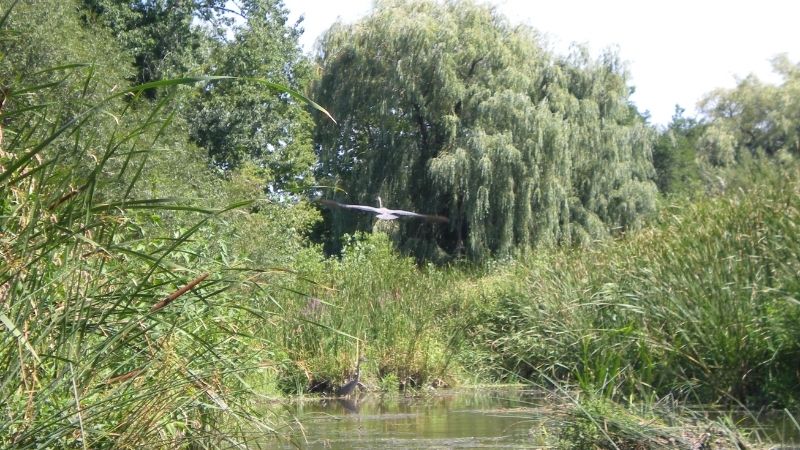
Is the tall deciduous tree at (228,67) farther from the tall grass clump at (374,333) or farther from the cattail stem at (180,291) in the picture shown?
the cattail stem at (180,291)

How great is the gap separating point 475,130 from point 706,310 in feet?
45.0

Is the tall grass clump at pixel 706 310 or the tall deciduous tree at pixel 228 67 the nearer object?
the tall grass clump at pixel 706 310

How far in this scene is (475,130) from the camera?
2192cm

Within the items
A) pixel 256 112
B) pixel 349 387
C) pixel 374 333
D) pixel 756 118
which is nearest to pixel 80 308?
pixel 349 387

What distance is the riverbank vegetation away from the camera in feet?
10.8

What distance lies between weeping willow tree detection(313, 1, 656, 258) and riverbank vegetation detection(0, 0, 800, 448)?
0.06m

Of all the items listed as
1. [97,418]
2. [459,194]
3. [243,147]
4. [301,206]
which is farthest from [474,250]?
[97,418]

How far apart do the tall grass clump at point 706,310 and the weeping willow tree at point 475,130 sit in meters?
11.2

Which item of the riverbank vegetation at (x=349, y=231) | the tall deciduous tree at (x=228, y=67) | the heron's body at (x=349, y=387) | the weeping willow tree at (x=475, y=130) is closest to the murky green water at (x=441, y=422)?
the heron's body at (x=349, y=387)

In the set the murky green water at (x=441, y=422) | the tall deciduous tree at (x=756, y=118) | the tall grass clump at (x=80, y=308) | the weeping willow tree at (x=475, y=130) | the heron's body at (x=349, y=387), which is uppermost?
the tall deciduous tree at (x=756, y=118)

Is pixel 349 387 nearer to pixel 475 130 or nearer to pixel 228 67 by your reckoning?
pixel 475 130

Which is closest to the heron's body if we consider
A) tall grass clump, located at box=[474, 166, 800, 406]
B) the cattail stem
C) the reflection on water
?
the reflection on water

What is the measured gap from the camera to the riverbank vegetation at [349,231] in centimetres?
330

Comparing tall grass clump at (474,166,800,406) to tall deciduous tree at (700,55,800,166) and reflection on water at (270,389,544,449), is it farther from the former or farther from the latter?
tall deciduous tree at (700,55,800,166)
